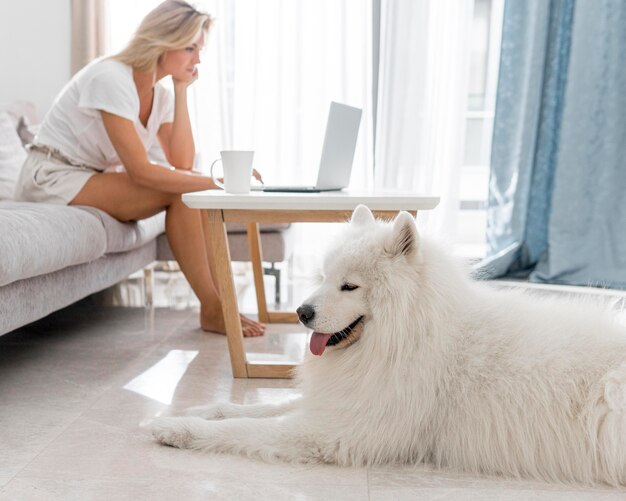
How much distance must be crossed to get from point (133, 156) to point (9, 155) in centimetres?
95

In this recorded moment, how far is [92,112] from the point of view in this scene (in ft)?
8.48

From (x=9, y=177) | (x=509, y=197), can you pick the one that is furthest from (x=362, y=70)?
(x=9, y=177)

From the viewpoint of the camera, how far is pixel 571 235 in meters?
4.07

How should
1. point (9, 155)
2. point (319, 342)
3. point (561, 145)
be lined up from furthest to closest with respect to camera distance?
point (561, 145) → point (9, 155) → point (319, 342)

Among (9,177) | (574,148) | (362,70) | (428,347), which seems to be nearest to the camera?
(428,347)

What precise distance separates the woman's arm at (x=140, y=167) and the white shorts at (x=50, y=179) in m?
0.25

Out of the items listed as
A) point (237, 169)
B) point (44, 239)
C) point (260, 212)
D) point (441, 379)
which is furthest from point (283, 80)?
point (441, 379)

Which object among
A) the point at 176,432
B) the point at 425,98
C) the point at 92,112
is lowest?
the point at 176,432

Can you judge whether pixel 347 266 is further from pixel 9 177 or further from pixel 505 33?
pixel 505 33

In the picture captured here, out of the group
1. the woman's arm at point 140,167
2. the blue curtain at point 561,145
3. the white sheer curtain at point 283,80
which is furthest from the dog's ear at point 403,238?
the white sheer curtain at point 283,80

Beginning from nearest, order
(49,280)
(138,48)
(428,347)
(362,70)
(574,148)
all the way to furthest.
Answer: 1. (428,347)
2. (49,280)
3. (138,48)
4. (574,148)
5. (362,70)

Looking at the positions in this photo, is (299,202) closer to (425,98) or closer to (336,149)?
(336,149)

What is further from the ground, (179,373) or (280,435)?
(280,435)

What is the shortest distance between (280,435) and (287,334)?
1290mm
